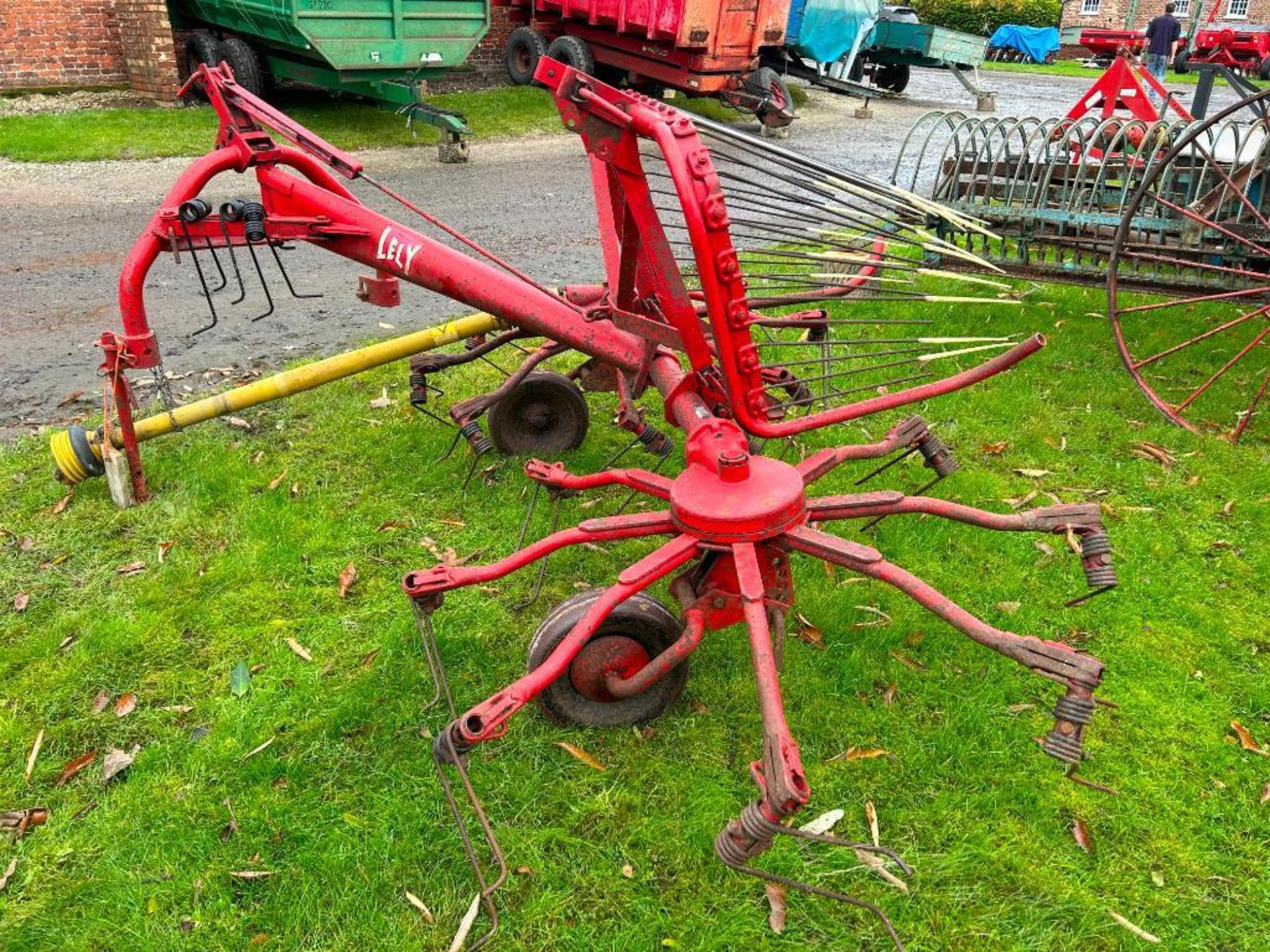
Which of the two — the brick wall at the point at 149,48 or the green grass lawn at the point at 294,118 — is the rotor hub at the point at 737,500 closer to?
the green grass lawn at the point at 294,118

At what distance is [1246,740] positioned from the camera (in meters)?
3.10

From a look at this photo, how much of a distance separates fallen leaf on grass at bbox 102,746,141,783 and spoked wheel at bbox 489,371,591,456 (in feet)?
6.66

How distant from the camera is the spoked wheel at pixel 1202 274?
15.6 feet

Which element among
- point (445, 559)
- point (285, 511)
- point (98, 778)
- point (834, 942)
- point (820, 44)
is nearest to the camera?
point (834, 942)

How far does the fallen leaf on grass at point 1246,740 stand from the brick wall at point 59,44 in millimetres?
13465

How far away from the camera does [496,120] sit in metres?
13.1

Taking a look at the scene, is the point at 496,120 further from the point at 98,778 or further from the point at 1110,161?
the point at 98,778

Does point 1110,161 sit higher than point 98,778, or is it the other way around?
point 1110,161

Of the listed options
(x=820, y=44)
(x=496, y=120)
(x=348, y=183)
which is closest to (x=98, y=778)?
(x=348, y=183)

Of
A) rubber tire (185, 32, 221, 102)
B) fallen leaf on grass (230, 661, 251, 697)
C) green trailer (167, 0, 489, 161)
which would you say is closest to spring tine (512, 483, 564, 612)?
fallen leaf on grass (230, 661, 251, 697)

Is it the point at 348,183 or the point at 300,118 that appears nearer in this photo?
the point at 348,183

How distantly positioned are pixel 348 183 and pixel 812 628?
26.3ft

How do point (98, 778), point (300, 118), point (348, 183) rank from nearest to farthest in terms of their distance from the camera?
point (98, 778) → point (348, 183) → point (300, 118)

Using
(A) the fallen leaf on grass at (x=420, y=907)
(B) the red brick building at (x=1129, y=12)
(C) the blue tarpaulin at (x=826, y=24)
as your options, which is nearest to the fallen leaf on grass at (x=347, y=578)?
(A) the fallen leaf on grass at (x=420, y=907)
